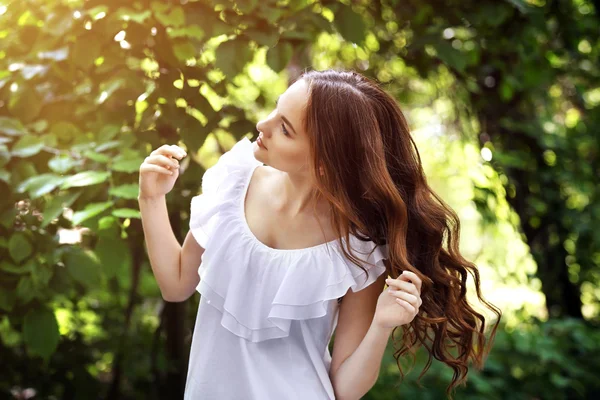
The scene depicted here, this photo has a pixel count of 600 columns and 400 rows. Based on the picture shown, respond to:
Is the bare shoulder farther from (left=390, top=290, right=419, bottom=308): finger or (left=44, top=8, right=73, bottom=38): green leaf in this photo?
(left=44, top=8, right=73, bottom=38): green leaf

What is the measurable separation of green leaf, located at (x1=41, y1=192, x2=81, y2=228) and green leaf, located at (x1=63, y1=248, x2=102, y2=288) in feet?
0.36

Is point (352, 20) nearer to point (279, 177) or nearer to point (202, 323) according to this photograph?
point (279, 177)

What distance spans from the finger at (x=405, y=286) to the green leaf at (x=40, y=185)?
932 millimetres

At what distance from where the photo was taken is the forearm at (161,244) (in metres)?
1.44

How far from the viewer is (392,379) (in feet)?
9.77

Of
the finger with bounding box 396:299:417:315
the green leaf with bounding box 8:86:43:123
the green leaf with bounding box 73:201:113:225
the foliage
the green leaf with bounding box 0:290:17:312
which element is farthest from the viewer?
the foliage

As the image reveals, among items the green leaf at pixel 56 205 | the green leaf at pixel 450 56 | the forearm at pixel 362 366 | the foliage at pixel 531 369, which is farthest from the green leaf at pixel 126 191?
the foliage at pixel 531 369

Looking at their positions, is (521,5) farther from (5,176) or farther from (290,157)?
(5,176)

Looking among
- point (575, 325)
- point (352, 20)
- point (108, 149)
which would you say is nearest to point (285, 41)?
point (352, 20)

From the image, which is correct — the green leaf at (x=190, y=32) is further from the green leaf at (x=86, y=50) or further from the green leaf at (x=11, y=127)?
the green leaf at (x=11, y=127)

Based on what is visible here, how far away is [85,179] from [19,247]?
0.28m

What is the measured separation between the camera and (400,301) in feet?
4.15

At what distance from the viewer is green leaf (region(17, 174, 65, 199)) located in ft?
5.78

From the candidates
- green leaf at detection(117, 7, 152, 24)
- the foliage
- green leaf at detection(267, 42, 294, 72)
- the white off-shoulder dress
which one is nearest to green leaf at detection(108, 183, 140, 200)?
the white off-shoulder dress
